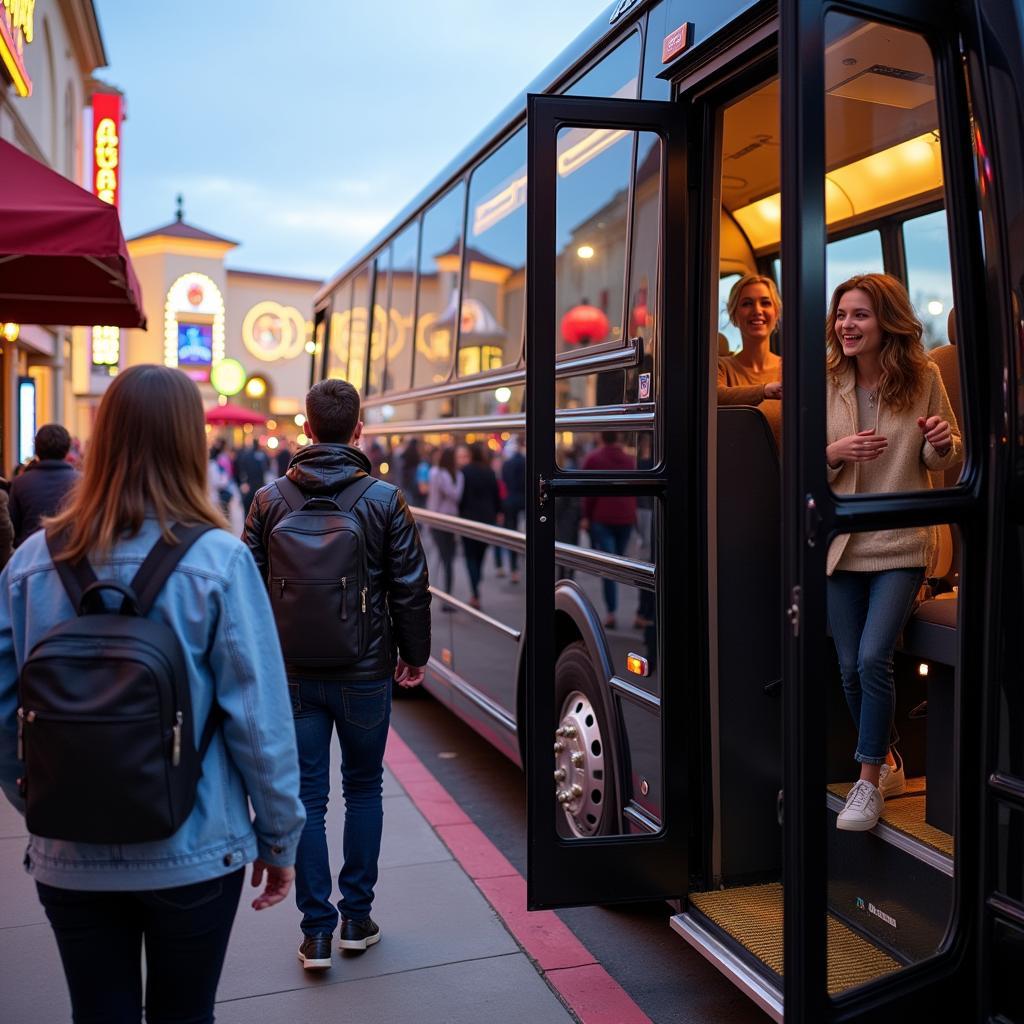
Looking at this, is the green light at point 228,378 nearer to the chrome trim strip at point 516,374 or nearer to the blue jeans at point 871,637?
the chrome trim strip at point 516,374

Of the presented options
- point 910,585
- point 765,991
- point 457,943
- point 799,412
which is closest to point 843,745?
point 910,585

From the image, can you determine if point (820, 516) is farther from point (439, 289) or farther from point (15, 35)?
point (15, 35)

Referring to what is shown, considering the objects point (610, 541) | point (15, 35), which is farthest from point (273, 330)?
point (610, 541)

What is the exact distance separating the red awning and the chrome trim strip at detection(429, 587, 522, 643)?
7.63ft

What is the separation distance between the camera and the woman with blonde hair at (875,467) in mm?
3297

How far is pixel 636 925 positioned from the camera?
14.1 feet

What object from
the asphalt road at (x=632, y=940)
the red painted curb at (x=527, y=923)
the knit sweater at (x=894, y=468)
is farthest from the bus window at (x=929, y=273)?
the red painted curb at (x=527, y=923)

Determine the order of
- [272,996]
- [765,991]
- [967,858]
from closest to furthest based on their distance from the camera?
1. [967,858]
2. [765,991]
3. [272,996]

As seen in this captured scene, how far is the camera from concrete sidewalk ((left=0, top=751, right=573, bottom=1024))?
11.4 feet

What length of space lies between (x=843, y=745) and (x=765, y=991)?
101 cm

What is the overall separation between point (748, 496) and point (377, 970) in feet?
6.38

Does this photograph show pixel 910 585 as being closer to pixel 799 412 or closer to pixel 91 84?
pixel 799 412

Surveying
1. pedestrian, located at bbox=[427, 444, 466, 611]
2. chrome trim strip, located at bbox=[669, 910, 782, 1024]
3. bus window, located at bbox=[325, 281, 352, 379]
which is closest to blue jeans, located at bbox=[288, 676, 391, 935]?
chrome trim strip, located at bbox=[669, 910, 782, 1024]

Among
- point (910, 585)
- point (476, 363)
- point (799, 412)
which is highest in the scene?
point (476, 363)
